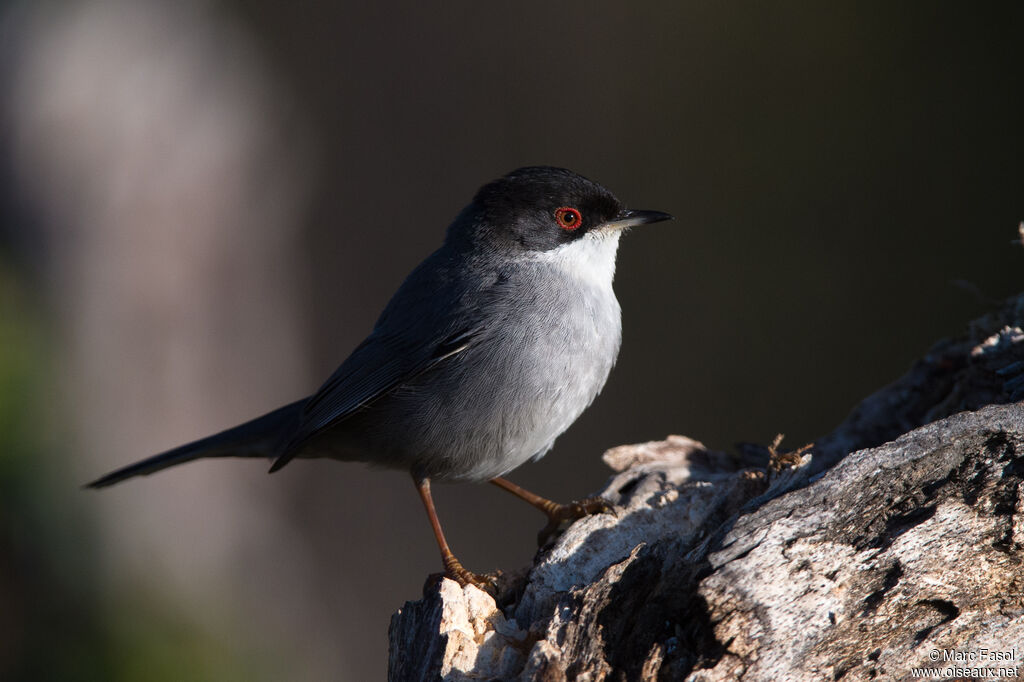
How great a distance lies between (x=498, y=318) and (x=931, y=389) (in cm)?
207

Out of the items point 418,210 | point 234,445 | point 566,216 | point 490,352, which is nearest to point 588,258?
point 566,216

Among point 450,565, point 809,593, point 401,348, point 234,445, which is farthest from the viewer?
point 234,445

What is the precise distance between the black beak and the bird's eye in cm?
15

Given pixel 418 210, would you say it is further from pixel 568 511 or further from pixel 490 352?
pixel 568 511

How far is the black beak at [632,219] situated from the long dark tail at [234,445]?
1.99 metres

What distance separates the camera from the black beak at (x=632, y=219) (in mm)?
4703

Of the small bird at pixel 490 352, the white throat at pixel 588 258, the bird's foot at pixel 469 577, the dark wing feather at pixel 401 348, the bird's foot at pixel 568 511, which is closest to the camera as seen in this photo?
the bird's foot at pixel 469 577

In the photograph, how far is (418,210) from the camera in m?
9.85

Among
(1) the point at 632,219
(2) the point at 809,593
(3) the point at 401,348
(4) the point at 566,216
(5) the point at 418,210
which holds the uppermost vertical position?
(5) the point at 418,210

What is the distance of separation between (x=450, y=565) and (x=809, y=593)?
6.46 ft

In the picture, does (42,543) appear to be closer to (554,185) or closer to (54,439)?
(54,439)

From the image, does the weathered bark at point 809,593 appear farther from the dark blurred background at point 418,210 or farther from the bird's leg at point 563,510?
the dark blurred background at point 418,210

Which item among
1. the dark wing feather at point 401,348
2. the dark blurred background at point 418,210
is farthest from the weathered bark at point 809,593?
the dark blurred background at point 418,210

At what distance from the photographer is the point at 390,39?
9750 millimetres
